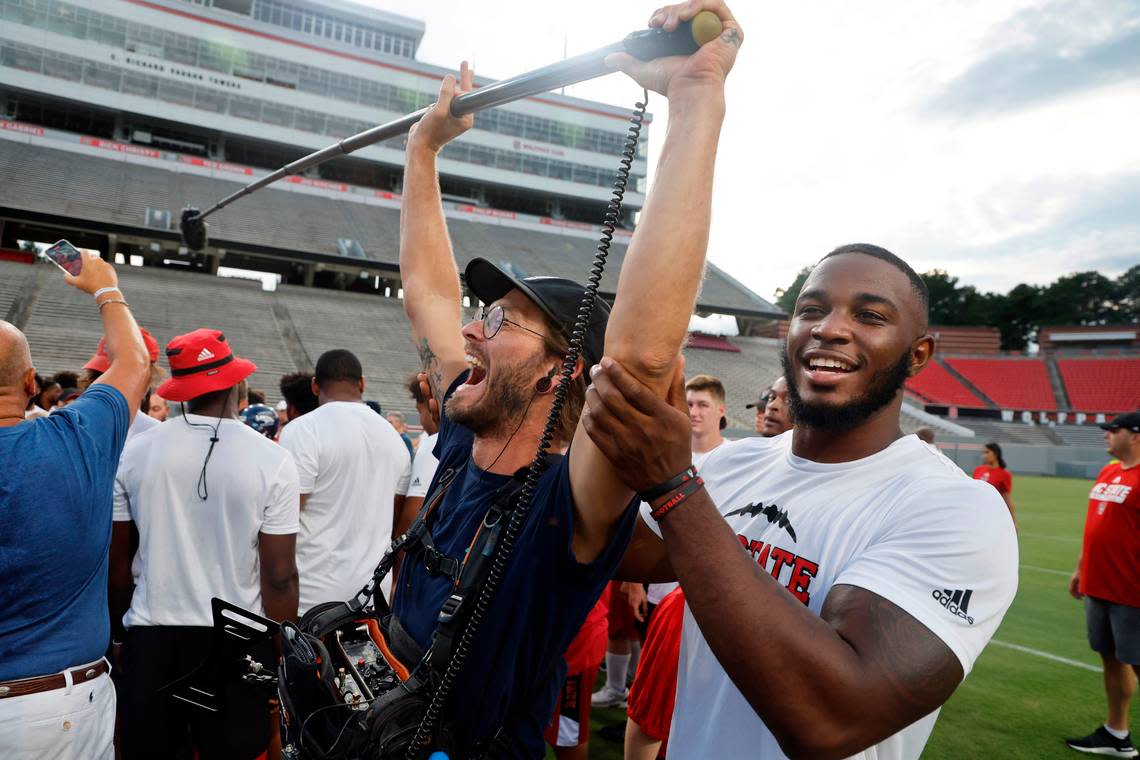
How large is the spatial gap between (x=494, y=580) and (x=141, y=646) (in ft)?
9.08

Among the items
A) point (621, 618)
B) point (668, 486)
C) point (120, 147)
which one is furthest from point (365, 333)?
point (668, 486)

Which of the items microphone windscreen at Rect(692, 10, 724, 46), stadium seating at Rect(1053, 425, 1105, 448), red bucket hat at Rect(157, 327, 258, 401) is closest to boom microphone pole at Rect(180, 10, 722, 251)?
microphone windscreen at Rect(692, 10, 724, 46)

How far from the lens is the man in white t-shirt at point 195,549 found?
3209 mm

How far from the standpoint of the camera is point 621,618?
5426 mm

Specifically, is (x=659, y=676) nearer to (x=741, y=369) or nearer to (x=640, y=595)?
(x=640, y=595)

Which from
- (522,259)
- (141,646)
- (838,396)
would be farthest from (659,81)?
(522,259)

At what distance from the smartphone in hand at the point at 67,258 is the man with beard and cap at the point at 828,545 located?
254 cm

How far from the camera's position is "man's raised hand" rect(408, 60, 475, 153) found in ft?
7.89

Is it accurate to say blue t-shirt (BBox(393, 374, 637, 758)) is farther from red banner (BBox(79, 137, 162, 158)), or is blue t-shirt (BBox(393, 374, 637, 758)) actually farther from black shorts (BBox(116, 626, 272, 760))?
red banner (BBox(79, 137, 162, 158))

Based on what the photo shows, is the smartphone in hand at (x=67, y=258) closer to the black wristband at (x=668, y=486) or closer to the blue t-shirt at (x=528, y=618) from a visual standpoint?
the blue t-shirt at (x=528, y=618)

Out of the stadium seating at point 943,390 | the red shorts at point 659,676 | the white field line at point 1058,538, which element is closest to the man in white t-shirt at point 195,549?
the red shorts at point 659,676

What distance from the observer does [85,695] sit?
2367 millimetres

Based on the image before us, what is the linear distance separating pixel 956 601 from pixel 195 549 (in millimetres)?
3256

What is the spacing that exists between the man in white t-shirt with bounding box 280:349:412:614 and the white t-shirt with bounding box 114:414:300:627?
64 cm
